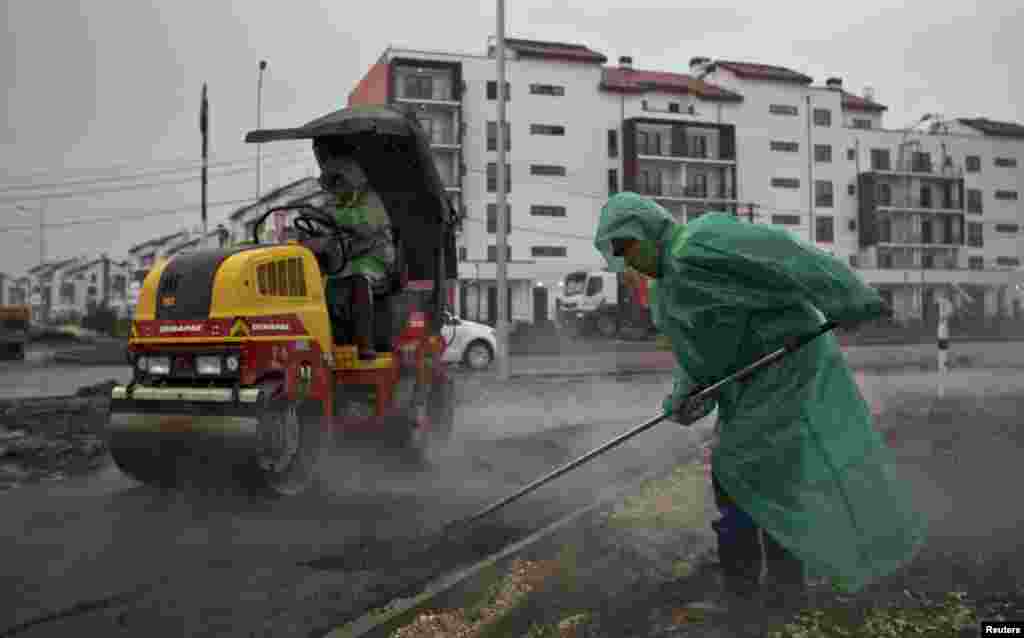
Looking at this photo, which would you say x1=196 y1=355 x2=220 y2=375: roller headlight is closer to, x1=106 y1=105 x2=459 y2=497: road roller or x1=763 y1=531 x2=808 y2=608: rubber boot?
x1=106 y1=105 x2=459 y2=497: road roller

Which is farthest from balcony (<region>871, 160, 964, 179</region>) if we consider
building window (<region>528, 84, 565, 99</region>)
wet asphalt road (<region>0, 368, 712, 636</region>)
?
wet asphalt road (<region>0, 368, 712, 636</region>)

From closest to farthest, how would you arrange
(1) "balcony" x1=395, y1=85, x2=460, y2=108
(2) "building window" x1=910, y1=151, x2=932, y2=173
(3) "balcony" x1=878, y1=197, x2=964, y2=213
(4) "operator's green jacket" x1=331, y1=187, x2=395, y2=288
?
1. (4) "operator's green jacket" x1=331, y1=187, x2=395, y2=288
2. (1) "balcony" x1=395, y1=85, x2=460, y2=108
3. (3) "balcony" x1=878, y1=197, x2=964, y2=213
4. (2) "building window" x1=910, y1=151, x2=932, y2=173

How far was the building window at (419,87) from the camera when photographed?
45.4 metres

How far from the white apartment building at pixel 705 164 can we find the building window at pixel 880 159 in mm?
92

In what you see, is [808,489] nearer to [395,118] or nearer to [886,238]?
[395,118]

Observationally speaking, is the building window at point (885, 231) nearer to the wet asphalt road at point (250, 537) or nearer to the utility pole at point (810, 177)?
the utility pole at point (810, 177)

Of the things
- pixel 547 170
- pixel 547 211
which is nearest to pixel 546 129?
pixel 547 170

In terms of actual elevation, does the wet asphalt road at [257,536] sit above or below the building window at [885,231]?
below

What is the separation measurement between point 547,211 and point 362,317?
1621 inches

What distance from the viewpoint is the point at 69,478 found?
676 cm

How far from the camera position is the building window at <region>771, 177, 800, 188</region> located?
54.6 meters

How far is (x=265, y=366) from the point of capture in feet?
17.4

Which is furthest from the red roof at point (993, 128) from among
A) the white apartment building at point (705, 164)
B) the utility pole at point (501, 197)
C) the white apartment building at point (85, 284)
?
the white apartment building at point (85, 284)

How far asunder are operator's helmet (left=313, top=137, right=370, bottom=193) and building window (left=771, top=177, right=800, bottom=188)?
51.3m
